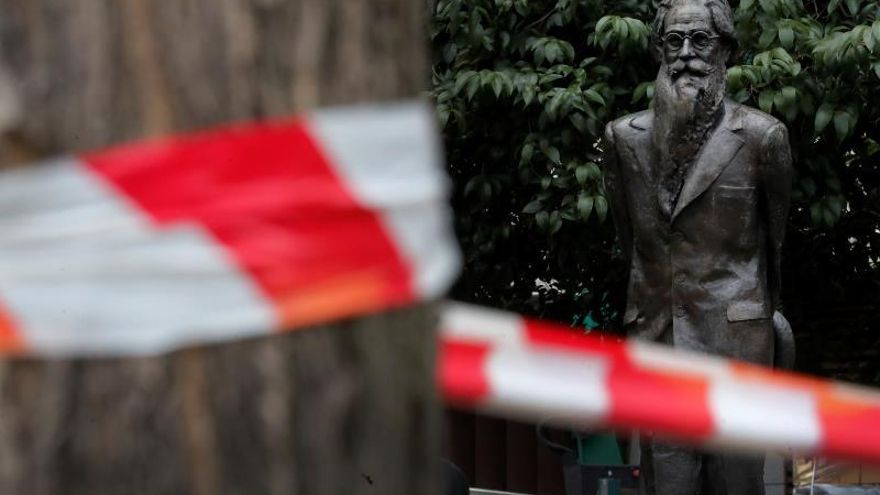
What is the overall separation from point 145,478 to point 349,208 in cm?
28

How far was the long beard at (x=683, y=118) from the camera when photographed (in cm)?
764

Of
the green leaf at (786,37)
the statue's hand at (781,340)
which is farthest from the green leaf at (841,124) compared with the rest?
the statue's hand at (781,340)

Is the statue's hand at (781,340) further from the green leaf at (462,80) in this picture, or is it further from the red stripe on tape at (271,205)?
the red stripe on tape at (271,205)

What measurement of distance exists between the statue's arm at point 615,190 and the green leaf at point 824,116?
140cm

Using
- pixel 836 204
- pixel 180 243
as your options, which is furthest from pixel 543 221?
pixel 180 243

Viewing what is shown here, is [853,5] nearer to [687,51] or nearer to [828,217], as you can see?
[828,217]

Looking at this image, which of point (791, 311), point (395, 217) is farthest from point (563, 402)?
point (791, 311)

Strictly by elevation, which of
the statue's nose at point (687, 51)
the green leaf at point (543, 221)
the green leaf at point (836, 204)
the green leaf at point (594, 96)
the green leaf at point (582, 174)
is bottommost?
the green leaf at point (836, 204)

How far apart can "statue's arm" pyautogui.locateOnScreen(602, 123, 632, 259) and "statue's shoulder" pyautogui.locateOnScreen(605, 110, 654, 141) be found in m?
0.01

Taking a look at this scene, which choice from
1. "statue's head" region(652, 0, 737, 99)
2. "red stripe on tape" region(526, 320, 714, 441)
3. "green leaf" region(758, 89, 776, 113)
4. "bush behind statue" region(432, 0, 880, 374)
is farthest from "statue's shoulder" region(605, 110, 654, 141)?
"red stripe on tape" region(526, 320, 714, 441)

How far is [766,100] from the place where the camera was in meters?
8.98

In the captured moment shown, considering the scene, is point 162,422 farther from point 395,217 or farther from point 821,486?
point 821,486

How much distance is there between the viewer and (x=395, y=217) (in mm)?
1683

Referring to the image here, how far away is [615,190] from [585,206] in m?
1.34
